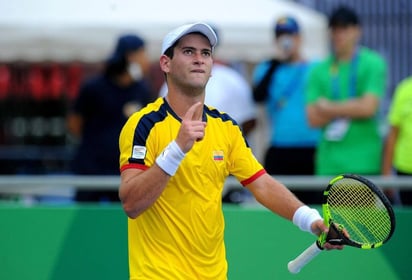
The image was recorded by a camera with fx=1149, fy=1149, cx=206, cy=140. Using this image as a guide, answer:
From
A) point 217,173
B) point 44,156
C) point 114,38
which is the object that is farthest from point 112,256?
point 44,156

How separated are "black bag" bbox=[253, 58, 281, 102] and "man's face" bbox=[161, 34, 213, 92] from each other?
4.00m

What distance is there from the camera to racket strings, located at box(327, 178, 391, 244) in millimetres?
5590

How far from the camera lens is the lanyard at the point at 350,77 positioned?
888cm

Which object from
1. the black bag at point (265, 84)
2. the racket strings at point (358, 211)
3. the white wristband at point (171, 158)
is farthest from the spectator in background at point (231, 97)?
the white wristband at point (171, 158)

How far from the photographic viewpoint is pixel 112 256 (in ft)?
25.1

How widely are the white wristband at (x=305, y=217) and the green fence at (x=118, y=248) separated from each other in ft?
5.78

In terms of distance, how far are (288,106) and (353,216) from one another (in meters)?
3.74

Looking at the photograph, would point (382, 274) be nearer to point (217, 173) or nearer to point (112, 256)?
point (112, 256)

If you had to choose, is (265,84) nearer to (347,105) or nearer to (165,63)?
(347,105)

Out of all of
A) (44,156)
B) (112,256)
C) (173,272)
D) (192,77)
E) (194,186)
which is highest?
(192,77)

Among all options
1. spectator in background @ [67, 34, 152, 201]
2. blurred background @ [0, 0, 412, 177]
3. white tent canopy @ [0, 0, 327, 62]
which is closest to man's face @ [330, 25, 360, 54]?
spectator in background @ [67, 34, 152, 201]

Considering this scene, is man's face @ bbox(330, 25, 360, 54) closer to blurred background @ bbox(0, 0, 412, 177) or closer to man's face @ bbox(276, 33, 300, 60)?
man's face @ bbox(276, 33, 300, 60)

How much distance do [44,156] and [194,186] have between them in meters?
10.8

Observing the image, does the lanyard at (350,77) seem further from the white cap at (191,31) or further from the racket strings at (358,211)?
the white cap at (191,31)
